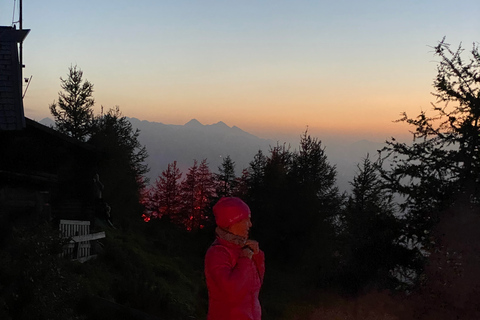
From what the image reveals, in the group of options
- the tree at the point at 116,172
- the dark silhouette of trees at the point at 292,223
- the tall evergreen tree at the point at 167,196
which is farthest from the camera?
the tall evergreen tree at the point at 167,196

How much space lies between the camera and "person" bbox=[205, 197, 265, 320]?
2891 mm

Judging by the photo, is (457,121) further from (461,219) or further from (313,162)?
(313,162)

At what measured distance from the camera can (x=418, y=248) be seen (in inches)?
481

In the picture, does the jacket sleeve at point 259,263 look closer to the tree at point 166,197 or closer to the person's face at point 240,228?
the person's face at point 240,228

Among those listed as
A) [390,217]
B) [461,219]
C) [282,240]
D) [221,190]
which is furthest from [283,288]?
[221,190]

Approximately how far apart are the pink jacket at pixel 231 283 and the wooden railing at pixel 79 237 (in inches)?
372

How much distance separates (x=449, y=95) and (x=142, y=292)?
10938 millimetres

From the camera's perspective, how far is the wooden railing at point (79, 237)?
11525 mm

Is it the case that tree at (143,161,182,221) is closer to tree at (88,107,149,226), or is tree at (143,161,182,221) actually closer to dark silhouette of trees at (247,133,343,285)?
tree at (88,107,149,226)

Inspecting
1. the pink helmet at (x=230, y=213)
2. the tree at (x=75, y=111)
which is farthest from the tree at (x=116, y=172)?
the pink helmet at (x=230, y=213)

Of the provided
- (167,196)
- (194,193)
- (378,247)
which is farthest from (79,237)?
(167,196)

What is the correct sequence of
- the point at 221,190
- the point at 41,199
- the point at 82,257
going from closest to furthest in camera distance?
the point at 41,199 → the point at 82,257 → the point at 221,190

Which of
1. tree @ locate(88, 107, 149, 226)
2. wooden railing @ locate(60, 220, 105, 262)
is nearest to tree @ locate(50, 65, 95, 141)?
tree @ locate(88, 107, 149, 226)

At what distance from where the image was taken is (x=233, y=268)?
2.97m
